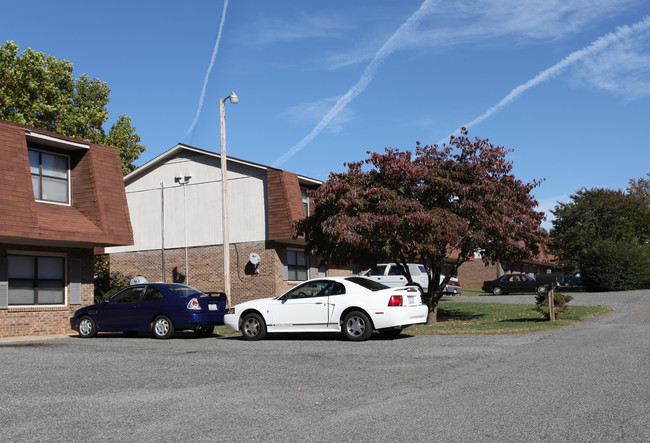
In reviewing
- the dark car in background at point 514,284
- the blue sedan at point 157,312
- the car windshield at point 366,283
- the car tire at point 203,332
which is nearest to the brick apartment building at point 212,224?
the car tire at point 203,332

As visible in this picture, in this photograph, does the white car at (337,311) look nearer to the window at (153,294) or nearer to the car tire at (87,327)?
the window at (153,294)

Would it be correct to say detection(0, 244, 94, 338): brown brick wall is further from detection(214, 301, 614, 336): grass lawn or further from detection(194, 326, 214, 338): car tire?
detection(194, 326, 214, 338): car tire

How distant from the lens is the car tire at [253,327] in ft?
50.4

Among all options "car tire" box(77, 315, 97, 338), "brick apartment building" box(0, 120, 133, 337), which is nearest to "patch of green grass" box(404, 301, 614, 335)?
"car tire" box(77, 315, 97, 338)

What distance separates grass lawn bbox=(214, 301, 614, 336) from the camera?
1584 centimetres

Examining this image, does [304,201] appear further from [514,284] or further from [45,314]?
[514,284]

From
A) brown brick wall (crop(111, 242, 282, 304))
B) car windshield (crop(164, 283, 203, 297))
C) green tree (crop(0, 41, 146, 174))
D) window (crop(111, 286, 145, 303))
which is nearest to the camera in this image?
car windshield (crop(164, 283, 203, 297))

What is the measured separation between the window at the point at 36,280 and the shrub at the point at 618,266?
32150 mm

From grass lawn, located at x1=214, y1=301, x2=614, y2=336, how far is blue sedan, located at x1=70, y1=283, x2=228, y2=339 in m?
1.71

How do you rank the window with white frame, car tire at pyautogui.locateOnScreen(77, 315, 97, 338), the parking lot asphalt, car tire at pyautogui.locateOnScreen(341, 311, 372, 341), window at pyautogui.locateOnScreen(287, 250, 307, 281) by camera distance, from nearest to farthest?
the parking lot asphalt, car tire at pyautogui.locateOnScreen(341, 311, 372, 341), car tire at pyautogui.locateOnScreen(77, 315, 97, 338), window at pyautogui.locateOnScreen(287, 250, 307, 281), the window with white frame

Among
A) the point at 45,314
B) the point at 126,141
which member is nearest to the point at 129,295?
the point at 45,314

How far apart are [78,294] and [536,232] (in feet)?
48.4

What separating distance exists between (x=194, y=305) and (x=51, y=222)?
569 cm

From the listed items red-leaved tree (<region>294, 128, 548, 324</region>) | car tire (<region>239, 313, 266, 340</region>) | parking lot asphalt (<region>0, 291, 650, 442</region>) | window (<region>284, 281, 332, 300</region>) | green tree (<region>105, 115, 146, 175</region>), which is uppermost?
green tree (<region>105, 115, 146, 175</region>)
